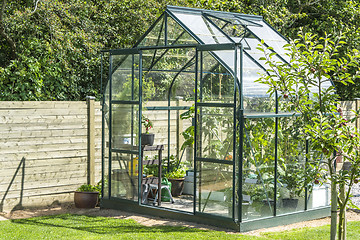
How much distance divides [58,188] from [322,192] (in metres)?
4.14

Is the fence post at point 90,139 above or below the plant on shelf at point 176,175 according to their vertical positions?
above

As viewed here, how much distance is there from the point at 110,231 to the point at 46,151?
213cm

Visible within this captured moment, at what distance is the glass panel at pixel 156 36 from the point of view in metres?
8.11

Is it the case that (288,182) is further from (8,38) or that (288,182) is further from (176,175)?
(8,38)

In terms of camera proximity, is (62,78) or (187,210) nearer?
(187,210)

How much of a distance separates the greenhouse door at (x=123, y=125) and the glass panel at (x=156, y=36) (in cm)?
28

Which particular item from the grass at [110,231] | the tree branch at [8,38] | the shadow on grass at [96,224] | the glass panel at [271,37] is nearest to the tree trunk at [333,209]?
the grass at [110,231]

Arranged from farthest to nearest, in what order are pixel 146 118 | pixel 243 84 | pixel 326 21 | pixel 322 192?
pixel 326 21 → pixel 146 118 → pixel 322 192 → pixel 243 84

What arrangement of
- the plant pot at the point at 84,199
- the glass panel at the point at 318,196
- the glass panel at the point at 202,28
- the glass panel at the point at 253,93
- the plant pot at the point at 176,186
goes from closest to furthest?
1. the glass panel at the point at 253,93
2. the glass panel at the point at 202,28
3. the glass panel at the point at 318,196
4. the plant pot at the point at 84,199
5. the plant pot at the point at 176,186

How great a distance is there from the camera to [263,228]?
7.04 meters

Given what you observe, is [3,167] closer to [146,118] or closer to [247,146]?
[146,118]

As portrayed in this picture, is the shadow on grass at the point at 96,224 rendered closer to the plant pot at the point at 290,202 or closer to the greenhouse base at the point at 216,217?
the greenhouse base at the point at 216,217

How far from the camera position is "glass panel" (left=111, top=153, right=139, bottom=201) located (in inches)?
324

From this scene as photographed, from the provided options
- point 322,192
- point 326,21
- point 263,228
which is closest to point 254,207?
point 263,228
